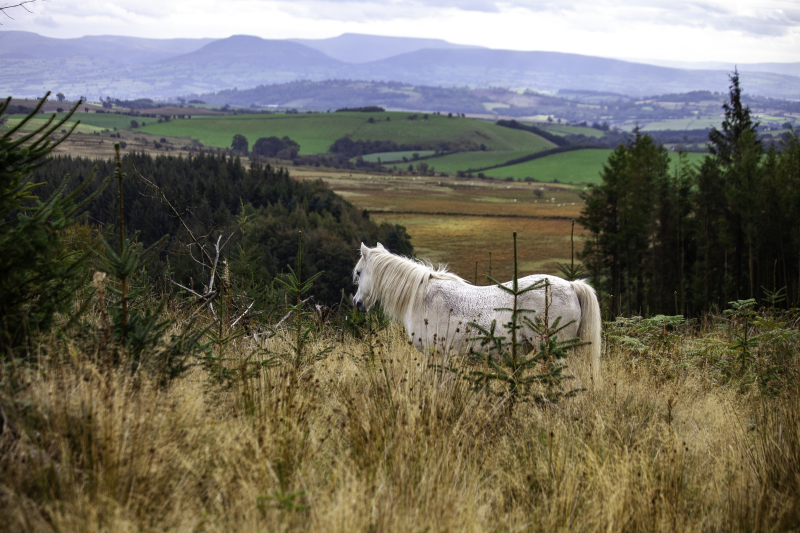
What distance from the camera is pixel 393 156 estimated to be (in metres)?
150

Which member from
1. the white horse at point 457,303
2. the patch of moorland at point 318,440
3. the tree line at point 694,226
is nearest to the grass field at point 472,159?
the tree line at point 694,226

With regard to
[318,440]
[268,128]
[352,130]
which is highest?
[268,128]

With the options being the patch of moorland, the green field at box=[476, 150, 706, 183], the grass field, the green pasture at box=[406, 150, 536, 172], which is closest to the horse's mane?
the patch of moorland

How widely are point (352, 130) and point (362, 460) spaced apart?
6728 inches

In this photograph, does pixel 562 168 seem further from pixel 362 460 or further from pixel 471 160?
pixel 362 460

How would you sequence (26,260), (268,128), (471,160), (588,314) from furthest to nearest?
(268,128) < (471,160) < (588,314) < (26,260)

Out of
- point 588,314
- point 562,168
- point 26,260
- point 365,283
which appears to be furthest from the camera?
point 562,168

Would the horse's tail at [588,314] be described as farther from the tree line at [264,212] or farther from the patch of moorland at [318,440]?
the tree line at [264,212]

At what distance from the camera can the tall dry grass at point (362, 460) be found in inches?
94.0

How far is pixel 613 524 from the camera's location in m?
2.76

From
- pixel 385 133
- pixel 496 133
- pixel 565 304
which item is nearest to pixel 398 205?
pixel 565 304

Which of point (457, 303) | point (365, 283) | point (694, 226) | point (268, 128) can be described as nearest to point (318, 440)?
point (457, 303)

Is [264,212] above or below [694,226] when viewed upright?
above

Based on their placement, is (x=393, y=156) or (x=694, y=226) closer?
(x=694, y=226)
